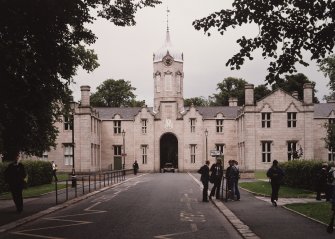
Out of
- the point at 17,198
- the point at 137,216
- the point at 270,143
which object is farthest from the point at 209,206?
the point at 270,143

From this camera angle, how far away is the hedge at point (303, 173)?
2834 centimetres

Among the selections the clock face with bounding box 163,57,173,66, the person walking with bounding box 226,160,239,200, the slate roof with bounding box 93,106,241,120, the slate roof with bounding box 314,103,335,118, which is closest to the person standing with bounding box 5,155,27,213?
the person walking with bounding box 226,160,239,200

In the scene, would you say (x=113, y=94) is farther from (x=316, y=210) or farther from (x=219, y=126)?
(x=316, y=210)

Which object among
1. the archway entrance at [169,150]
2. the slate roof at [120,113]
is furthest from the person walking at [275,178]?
the archway entrance at [169,150]

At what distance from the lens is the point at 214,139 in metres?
72.0

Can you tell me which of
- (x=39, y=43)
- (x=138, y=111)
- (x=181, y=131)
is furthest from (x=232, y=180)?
(x=138, y=111)

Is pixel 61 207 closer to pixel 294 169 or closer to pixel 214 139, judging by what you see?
pixel 294 169

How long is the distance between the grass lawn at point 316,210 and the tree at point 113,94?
83725 millimetres

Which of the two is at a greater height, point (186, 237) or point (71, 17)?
point (71, 17)

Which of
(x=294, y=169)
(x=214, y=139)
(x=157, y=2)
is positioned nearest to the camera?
(x=157, y=2)

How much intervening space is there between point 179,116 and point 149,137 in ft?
16.9

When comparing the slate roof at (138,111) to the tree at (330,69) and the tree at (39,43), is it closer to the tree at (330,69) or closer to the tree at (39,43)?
the tree at (330,69)

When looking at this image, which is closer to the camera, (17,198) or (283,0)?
(283,0)

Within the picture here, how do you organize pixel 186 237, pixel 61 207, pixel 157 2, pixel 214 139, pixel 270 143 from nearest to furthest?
pixel 186 237, pixel 157 2, pixel 61 207, pixel 270 143, pixel 214 139
